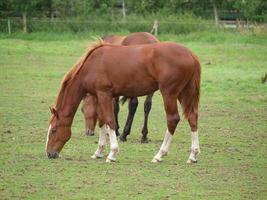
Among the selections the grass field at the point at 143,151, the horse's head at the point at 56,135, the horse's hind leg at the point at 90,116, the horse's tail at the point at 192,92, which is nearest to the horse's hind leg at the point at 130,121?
the grass field at the point at 143,151

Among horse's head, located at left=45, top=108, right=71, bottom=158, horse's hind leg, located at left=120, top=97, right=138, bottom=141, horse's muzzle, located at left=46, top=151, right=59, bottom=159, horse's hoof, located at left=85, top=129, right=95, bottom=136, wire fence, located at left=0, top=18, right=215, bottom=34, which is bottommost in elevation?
wire fence, located at left=0, top=18, right=215, bottom=34

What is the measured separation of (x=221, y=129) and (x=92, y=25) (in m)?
25.1

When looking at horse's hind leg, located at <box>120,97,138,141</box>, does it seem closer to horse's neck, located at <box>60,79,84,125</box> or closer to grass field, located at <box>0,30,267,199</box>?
grass field, located at <box>0,30,267,199</box>

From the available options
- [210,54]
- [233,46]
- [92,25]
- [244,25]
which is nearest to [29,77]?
[210,54]

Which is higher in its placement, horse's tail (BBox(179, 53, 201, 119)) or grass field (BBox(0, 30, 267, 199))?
horse's tail (BBox(179, 53, 201, 119))

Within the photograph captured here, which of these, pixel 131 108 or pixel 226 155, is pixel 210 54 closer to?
pixel 131 108

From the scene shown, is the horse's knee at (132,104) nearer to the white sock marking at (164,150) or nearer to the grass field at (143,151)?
the grass field at (143,151)

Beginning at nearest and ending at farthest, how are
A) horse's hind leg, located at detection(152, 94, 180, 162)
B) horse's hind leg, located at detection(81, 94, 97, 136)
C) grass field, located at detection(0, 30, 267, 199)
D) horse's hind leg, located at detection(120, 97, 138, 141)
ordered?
grass field, located at detection(0, 30, 267, 199) → horse's hind leg, located at detection(152, 94, 180, 162) → horse's hind leg, located at detection(120, 97, 138, 141) → horse's hind leg, located at detection(81, 94, 97, 136)

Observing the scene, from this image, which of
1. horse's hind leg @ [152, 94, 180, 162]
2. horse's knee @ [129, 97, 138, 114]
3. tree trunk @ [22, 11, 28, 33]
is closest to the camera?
horse's hind leg @ [152, 94, 180, 162]

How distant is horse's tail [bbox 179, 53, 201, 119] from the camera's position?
1227 centimetres

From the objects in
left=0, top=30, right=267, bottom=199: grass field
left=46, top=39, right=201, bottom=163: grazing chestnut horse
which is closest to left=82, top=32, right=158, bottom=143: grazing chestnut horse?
left=0, top=30, right=267, bottom=199: grass field

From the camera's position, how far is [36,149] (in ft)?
43.1

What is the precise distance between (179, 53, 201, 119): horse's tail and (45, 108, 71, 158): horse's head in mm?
1821

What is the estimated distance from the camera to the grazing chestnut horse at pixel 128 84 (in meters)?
12.1
